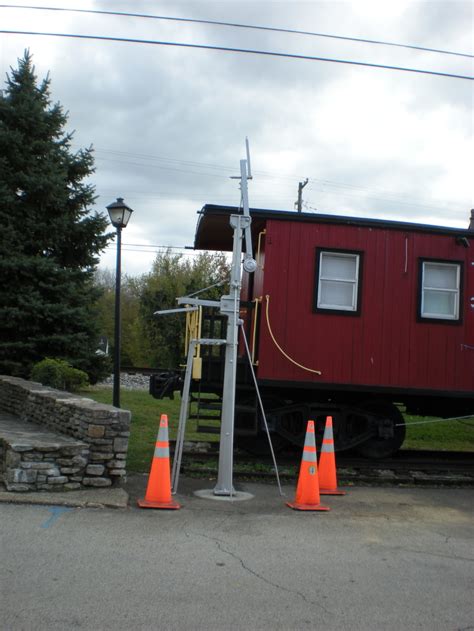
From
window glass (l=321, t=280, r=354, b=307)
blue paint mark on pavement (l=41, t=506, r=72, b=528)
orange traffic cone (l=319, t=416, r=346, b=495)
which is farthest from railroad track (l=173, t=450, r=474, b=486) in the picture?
blue paint mark on pavement (l=41, t=506, r=72, b=528)

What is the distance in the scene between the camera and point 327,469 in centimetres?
820

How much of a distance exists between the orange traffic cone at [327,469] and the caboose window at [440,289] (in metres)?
3.10

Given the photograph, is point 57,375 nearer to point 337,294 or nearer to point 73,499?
point 337,294

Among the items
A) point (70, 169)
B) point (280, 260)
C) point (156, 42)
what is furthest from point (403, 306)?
point (70, 169)

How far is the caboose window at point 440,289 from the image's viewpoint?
33.7 ft

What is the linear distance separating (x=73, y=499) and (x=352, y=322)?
4.92 metres

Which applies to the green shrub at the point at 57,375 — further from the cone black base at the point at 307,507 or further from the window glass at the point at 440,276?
the cone black base at the point at 307,507

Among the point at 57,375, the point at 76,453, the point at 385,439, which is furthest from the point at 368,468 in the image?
the point at 57,375

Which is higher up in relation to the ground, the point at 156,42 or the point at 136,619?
the point at 156,42

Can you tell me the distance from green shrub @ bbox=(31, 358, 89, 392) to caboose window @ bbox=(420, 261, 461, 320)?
8.63 m

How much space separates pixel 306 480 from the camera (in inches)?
286

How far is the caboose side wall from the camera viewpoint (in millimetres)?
9867

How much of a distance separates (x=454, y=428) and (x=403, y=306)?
6416 millimetres

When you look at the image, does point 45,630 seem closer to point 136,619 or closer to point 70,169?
point 136,619
